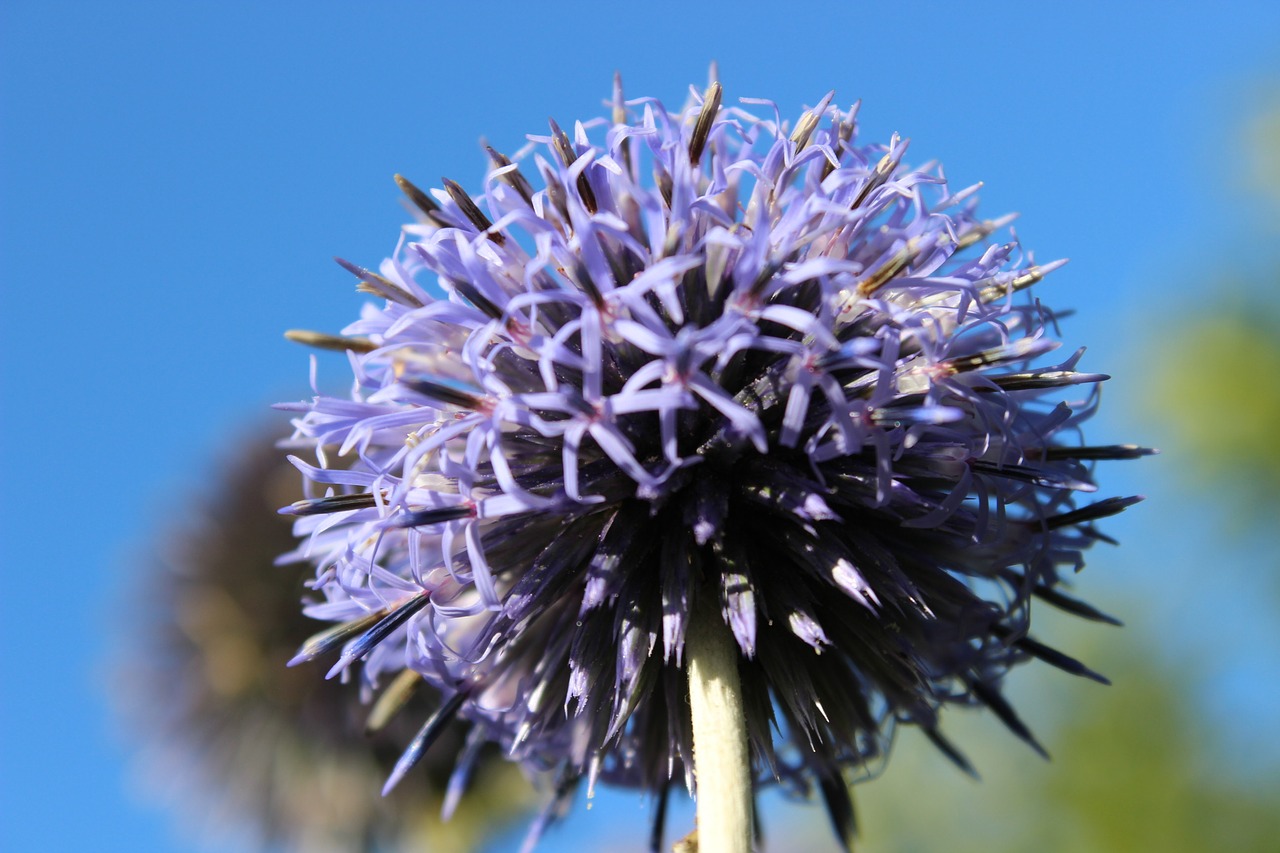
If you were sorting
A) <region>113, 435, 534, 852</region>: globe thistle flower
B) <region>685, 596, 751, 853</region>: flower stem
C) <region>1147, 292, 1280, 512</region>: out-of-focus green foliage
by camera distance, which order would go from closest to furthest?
<region>685, 596, 751, 853</region>: flower stem, <region>113, 435, 534, 852</region>: globe thistle flower, <region>1147, 292, 1280, 512</region>: out-of-focus green foliage

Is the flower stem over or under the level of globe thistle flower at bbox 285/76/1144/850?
under

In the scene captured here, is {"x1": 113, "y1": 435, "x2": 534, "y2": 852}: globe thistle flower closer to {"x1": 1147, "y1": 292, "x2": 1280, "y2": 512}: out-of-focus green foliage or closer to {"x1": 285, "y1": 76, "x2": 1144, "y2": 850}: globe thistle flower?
{"x1": 285, "y1": 76, "x2": 1144, "y2": 850}: globe thistle flower

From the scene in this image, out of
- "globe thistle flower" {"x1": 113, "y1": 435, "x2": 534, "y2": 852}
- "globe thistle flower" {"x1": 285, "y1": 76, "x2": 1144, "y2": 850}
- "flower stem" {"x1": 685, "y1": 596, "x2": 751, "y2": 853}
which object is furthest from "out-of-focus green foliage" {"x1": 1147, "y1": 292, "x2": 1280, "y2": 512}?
"flower stem" {"x1": 685, "y1": 596, "x2": 751, "y2": 853}

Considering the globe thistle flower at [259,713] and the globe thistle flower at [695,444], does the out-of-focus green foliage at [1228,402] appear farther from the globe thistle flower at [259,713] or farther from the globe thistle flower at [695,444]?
the globe thistle flower at [695,444]

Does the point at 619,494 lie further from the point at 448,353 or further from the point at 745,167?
the point at 745,167

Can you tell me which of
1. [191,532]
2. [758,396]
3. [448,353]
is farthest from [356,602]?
[191,532]

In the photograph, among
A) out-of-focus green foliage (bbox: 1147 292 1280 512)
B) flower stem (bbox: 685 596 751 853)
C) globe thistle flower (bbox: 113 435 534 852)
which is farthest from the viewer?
out-of-focus green foliage (bbox: 1147 292 1280 512)

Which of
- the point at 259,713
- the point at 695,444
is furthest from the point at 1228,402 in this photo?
the point at 695,444
